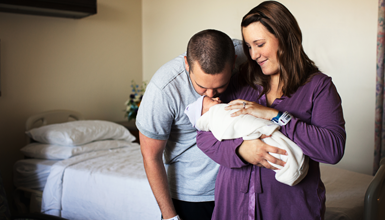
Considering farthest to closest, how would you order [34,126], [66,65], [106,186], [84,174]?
1. [66,65]
2. [34,126]
3. [84,174]
4. [106,186]

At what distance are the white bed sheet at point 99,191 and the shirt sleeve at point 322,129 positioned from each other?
4.06 ft

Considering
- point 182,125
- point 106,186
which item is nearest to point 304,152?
point 182,125

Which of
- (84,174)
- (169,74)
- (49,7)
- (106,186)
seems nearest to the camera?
(169,74)

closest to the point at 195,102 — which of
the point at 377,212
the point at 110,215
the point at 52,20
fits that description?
the point at 377,212

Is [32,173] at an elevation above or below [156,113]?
below

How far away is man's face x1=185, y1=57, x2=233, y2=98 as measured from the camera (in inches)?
47.7

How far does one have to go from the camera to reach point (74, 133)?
2.81 meters

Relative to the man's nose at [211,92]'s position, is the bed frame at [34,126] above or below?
below

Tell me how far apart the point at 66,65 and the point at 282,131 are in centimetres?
307

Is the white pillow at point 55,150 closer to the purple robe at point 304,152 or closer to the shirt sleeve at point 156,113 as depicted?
the shirt sleeve at point 156,113

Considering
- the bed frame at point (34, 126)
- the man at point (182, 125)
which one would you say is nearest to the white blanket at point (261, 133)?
the man at point (182, 125)

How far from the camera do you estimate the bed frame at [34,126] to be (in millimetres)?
2609

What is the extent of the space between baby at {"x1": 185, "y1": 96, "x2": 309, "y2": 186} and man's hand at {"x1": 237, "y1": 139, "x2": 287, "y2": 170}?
0.01m

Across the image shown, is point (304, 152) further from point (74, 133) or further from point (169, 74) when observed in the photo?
point (74, 133)
